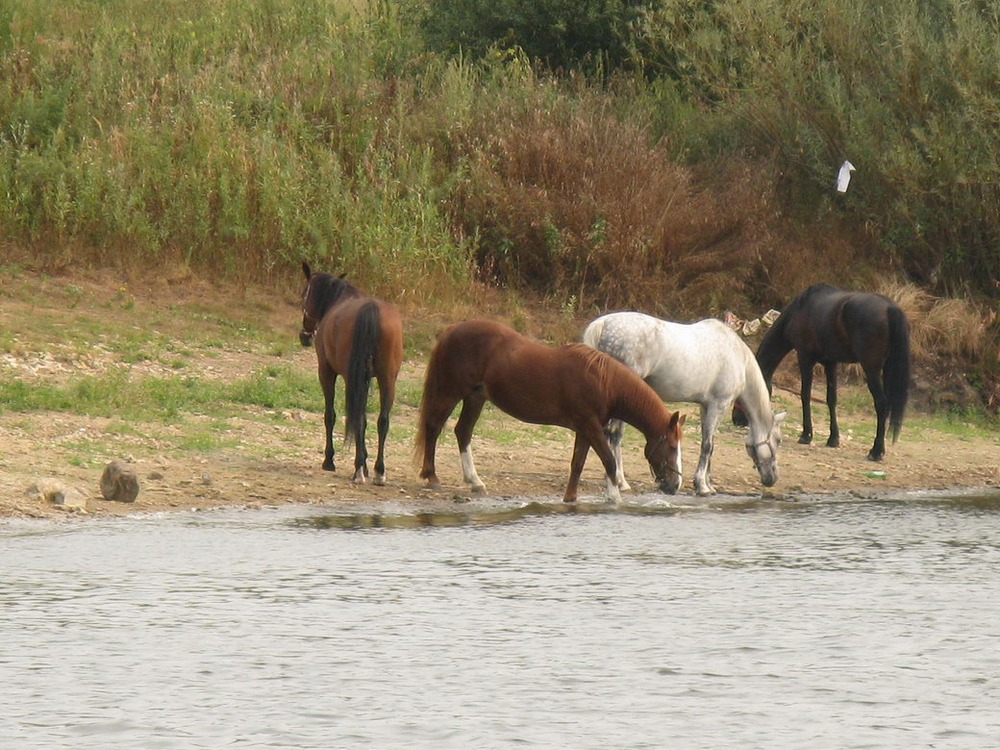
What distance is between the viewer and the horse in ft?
51.1

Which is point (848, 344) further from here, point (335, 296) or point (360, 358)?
point (360, 358)

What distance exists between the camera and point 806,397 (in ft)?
53.6

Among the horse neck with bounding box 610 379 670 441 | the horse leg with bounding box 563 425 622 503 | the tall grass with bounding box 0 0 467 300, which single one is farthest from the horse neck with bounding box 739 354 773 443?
the tall grass with bounding box 0 0 467 300

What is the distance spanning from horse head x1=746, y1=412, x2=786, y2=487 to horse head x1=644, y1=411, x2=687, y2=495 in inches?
58.9

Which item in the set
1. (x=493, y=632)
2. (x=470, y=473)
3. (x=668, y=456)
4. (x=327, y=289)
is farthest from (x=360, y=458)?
(x=493, y=632)

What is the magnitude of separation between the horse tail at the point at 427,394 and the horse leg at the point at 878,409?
502cm

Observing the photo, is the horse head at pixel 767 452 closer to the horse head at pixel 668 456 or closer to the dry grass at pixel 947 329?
the horse head at pixel 668 456

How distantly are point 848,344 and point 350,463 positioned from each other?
551 centimetres

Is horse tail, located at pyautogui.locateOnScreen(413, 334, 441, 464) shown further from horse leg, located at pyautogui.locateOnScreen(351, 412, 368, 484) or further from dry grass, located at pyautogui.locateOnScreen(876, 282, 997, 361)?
dry grass, located at pyautogui.locateOnScreen(876, 282, 997, 361)

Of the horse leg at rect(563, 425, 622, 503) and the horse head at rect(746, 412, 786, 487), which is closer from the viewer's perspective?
the horse leg at rect(563, 425, 622, 503)

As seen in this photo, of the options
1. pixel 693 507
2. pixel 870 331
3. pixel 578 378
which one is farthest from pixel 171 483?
pixel 870 331

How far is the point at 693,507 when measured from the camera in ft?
40.5

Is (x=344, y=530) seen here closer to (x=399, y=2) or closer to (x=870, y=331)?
(x=870, y=331)

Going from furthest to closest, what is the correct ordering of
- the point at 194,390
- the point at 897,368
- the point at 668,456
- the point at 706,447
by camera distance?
the point at 897,368 < the point at 194,390 < the point at 706,447 < the point at 668,456
